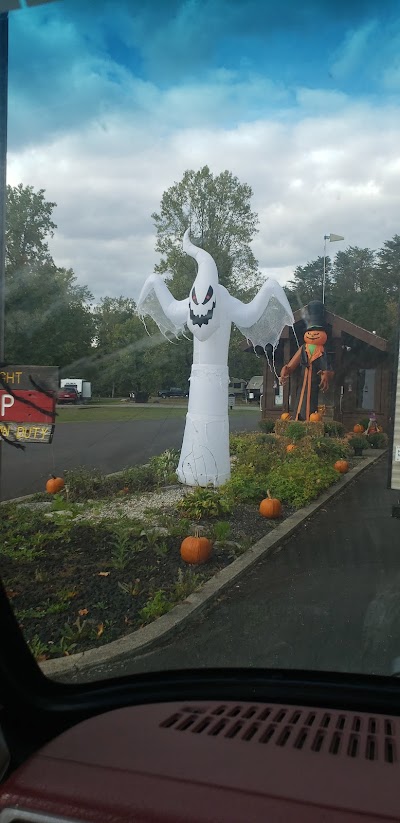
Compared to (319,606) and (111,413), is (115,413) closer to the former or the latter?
(111,413)

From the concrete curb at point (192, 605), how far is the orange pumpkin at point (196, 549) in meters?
0.11

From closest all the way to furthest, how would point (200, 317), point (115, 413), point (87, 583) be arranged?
point (87, 583), point (115, 413), point (200, 317)

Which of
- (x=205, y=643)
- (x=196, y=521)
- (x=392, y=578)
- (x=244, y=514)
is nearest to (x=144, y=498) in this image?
(x=196, y=521)

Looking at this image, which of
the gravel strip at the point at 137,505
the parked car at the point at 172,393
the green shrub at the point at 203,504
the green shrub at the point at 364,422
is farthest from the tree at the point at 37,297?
the green shrub at the point at 364,422

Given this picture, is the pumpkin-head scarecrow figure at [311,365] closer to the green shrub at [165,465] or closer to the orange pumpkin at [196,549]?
the green shrub at [165,465]

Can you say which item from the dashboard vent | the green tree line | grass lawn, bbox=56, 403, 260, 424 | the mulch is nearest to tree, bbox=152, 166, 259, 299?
the green tree line

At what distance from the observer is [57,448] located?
8.56 ft

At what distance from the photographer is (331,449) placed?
305 cm

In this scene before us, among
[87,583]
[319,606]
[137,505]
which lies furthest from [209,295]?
[319,606]

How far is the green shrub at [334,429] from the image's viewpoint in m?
3.01

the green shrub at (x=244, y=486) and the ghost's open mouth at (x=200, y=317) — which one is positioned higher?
the ghost's open mouth at (x=200, y=317)

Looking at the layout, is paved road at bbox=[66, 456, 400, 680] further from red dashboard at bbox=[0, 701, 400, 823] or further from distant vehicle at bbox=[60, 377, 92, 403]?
distant vehicle at bbox=[60, 377, 92, 403]

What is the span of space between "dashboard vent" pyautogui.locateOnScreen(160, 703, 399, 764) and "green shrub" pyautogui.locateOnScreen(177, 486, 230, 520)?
38.9 inches

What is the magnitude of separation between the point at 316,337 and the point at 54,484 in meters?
1.30
